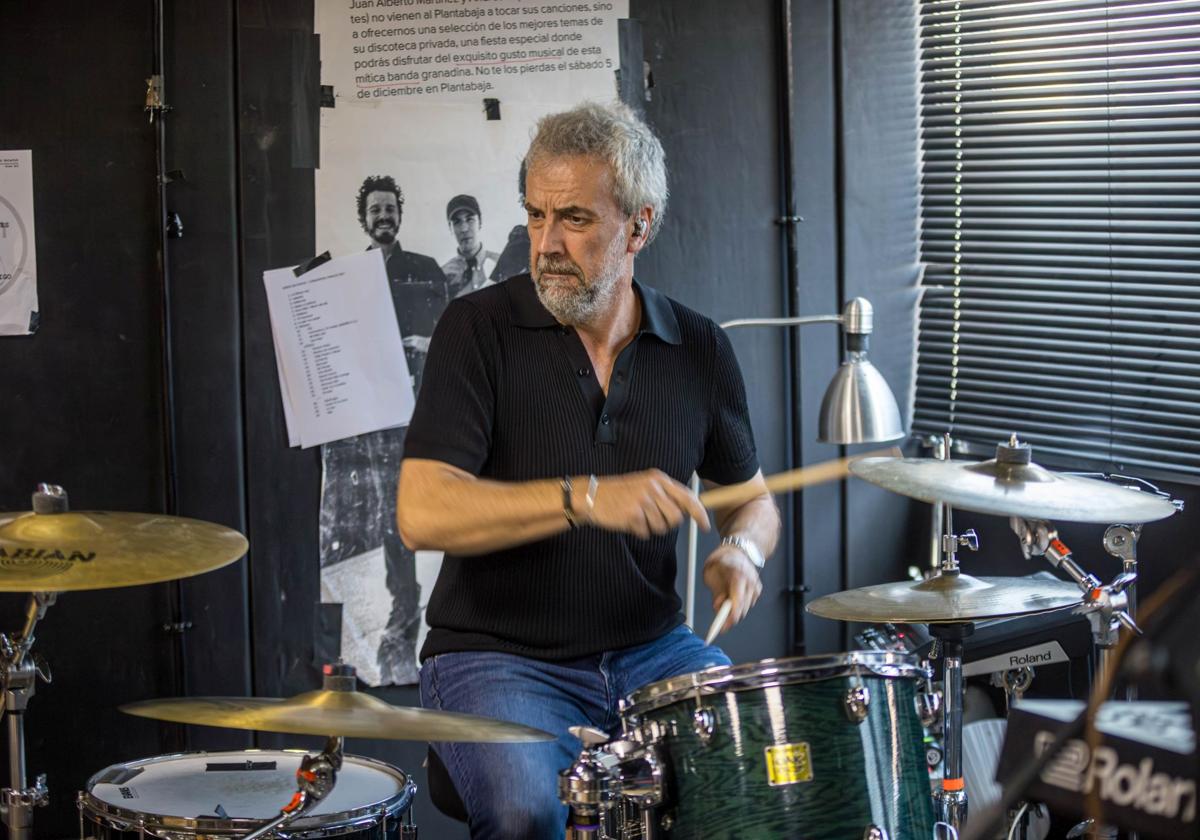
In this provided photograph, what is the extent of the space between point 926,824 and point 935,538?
1.30 metres

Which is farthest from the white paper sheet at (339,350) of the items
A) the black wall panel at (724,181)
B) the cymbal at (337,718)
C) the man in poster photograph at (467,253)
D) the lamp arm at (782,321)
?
the cymbal at (337,718)

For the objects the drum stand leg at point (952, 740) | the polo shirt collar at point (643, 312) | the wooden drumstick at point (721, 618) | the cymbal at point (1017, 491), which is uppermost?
the polo shirt collar at point (643, 312)

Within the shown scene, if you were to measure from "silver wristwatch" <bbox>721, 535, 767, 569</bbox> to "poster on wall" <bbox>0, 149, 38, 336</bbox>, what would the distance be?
1.71 metres

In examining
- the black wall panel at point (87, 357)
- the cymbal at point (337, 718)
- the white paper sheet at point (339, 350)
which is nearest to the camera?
the cymbal at point (337, 718)

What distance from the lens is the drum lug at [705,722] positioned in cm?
187

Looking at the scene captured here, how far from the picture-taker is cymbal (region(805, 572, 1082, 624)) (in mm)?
2402

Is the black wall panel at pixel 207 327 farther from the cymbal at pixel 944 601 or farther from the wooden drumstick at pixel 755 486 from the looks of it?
the cymbal at pixel 944 601

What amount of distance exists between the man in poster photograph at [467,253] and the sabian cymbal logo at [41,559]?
134 cm

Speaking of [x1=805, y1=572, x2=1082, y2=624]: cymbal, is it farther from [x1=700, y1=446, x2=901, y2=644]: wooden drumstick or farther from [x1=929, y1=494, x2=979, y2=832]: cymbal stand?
[x1=700, y1=446, x2=901, y2=644]: wooden drumstick

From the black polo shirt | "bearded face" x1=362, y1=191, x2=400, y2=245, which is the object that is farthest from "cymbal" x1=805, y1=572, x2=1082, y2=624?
"bearded face" x1=362, y1=191, x2=400, y2=245

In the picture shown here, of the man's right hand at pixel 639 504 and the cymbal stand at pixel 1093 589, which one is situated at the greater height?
the man's right hand at pixel 639 504

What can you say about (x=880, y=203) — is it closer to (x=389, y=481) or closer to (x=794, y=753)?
(x=389, y=481)

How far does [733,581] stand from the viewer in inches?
91.5

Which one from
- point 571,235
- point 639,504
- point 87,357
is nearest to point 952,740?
point 639,504
